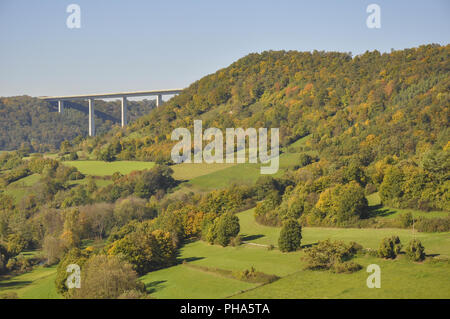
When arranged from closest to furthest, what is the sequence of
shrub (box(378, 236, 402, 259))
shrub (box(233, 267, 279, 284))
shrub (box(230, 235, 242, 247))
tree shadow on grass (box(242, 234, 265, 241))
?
shrub (box(233, 267, 279, 284)) → shrub (box(378, 236, 402, 259)) → shrub (box(230, 235, 242, 247)) → tree shadow on grass (box(242, 234, 265, 241))

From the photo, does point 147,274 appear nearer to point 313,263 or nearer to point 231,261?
point 231,261

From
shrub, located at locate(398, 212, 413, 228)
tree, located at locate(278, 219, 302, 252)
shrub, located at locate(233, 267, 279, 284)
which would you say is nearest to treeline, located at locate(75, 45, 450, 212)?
shrub, located at locate(398, 212, 413, 228)

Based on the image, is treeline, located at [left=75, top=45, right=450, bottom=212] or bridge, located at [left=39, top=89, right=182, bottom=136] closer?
treeline, located at [left=75, top=45, right=450, bottom=212]

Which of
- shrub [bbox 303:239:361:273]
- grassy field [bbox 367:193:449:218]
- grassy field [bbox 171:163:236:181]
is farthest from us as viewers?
grassy field [bbox 171:163:236:181]

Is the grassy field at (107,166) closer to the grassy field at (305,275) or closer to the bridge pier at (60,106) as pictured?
the grassy field at (305,275)

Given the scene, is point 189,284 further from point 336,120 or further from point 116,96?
point 116,96

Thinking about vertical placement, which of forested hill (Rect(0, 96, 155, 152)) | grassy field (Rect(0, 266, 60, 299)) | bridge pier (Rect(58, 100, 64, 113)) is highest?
bridge pier (Rect(58, 100, 64, 113))

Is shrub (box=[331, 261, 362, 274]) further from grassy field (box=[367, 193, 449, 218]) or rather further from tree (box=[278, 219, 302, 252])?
grassy field (box=[367, 193, 449, 218])

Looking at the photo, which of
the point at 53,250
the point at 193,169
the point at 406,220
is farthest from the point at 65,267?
the point at 193,169
